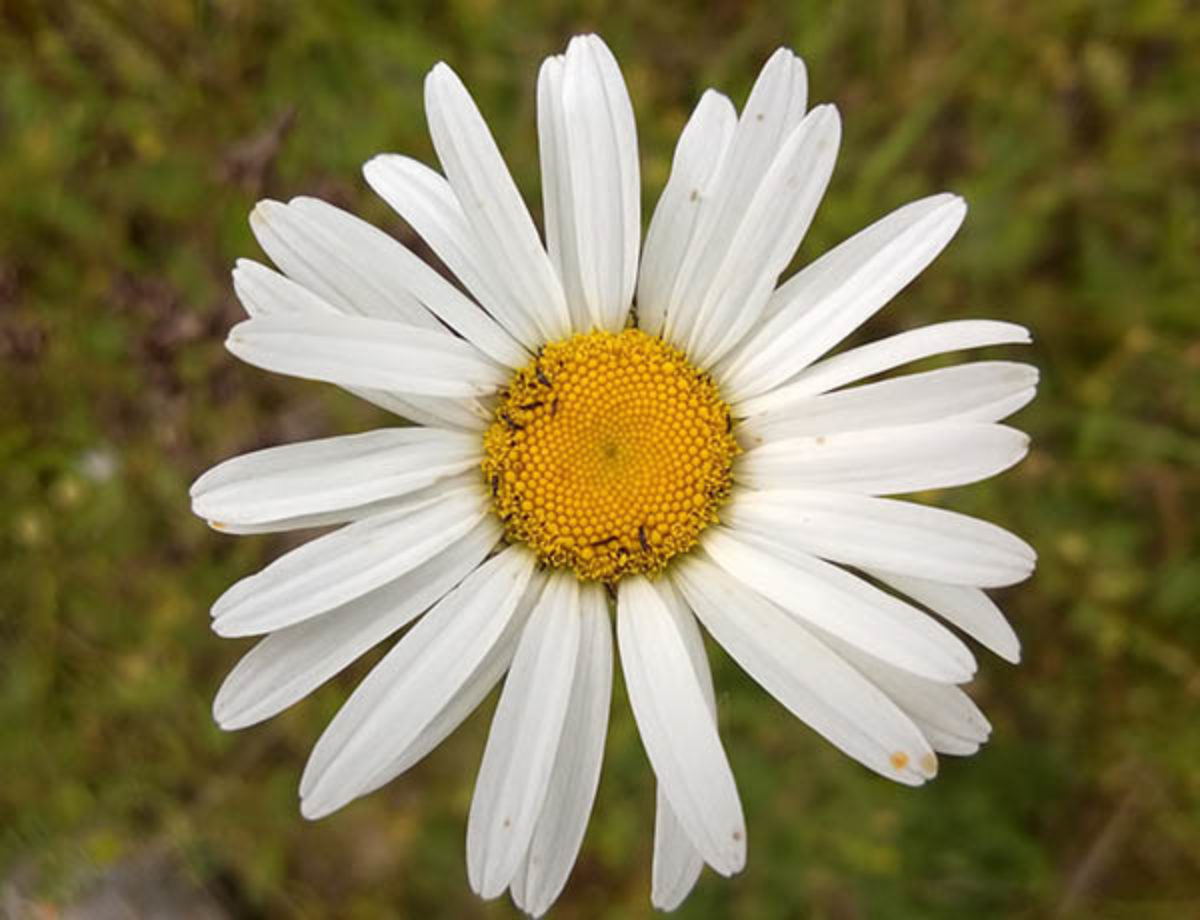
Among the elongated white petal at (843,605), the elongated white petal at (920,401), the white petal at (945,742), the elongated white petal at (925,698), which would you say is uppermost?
the elongated white petal at (920,401)

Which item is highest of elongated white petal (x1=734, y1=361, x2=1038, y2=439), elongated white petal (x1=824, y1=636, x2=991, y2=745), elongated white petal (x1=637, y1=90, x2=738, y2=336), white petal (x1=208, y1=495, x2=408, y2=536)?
elongated white petal (x1=637, y1=90, x2=738, y2=336)

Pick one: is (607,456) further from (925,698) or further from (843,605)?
(925,698)

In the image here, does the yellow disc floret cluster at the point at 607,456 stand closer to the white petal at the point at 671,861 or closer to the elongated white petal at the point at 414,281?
the elongated white petal at the point at 414,281

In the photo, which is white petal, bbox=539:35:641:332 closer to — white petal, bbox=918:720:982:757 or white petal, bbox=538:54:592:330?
white petal, bbox=538:54:592:330

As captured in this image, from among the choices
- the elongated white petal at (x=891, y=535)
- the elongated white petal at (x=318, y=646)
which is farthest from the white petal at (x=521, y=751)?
the elongated white petal at (x=891, y=535)

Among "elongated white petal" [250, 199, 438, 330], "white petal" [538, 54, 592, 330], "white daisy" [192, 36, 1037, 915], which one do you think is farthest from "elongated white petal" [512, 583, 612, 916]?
"elongated white petal" [250, 199, 438, 330]

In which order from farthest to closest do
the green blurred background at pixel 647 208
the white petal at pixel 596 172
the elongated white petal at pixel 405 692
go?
the green blurred background at pixel 647 208 < the white petal at pixel 596 172 < the elongated white petal at pixel 405 692

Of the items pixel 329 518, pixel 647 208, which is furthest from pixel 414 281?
pixel 647 208
